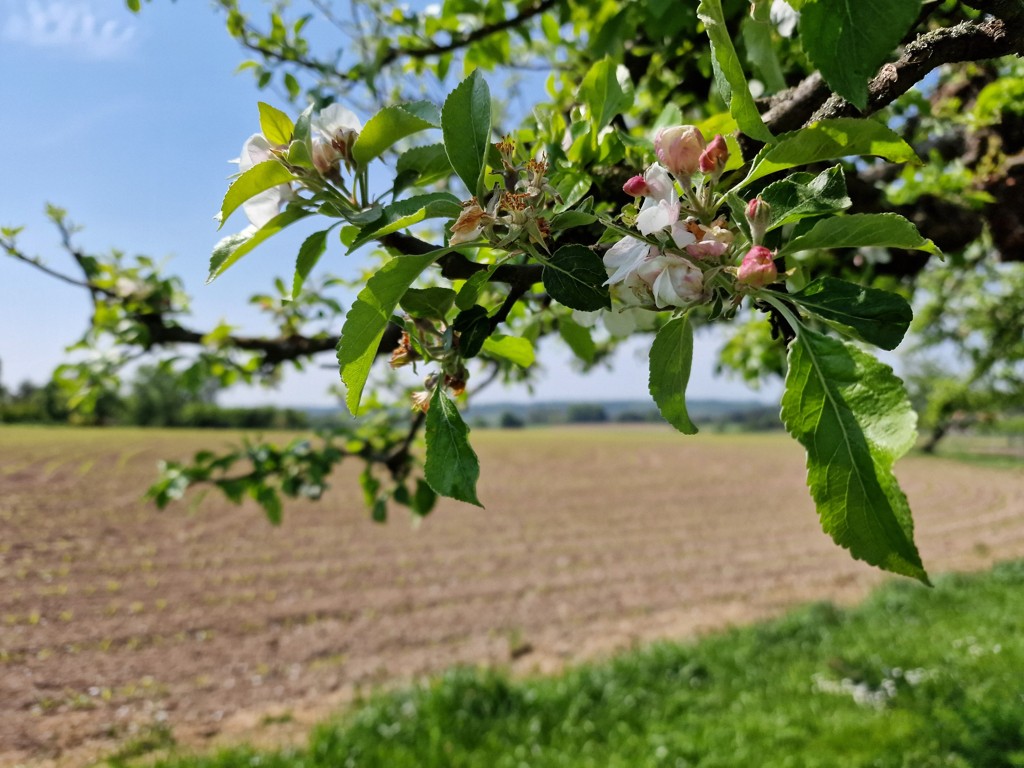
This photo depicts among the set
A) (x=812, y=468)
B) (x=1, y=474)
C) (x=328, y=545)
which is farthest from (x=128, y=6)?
(x=1, y=474)

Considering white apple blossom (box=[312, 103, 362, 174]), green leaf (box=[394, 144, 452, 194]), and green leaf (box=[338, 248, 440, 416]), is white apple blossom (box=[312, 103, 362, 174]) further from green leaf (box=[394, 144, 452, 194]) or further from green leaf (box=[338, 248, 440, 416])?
green leaf (box=[338, 248, 440, 416])

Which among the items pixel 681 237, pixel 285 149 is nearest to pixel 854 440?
pixel 681 237

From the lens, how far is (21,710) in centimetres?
717

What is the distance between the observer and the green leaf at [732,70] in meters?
0.60

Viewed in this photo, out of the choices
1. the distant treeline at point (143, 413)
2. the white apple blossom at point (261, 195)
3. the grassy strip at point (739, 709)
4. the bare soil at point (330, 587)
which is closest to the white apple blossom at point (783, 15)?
the white apple blossom at point (261, 195)

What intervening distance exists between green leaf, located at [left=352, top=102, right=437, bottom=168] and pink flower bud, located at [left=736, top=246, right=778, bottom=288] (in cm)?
40

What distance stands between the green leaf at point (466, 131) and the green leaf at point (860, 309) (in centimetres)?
A: 35

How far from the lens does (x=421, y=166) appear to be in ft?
2.86

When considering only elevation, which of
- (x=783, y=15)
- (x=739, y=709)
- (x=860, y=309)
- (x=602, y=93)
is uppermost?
(x=783, y=15)

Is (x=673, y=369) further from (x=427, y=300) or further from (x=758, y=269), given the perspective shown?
(x=427, y=300)

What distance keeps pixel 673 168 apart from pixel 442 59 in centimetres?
222

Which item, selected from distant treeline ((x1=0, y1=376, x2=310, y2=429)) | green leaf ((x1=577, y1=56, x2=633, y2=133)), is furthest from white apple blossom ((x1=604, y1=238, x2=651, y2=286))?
distant treeline ((x1=0, y1=376, x2=310, y2=429))

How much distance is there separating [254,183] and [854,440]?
0.65m

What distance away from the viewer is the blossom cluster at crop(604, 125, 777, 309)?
24.4 inches
